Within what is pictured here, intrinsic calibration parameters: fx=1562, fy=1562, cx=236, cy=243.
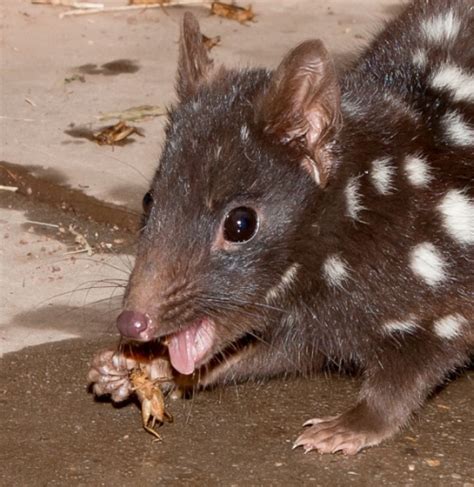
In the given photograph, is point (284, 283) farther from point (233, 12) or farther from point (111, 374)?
point (233, 12)

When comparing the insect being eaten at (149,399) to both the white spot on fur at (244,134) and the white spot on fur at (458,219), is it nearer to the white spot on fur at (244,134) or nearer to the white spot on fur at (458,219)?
the white spot on fur at (244,134)

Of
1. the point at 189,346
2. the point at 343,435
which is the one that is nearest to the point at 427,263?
the point at 343,435

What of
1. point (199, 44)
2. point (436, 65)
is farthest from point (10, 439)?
point (436, 65)

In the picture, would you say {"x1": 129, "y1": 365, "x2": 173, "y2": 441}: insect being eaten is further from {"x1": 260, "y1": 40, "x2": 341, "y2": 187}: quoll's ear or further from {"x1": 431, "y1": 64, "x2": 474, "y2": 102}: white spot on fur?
{"x1": 431, "y1": 64, "x2": 474, "y2": 102}: white spot on fur

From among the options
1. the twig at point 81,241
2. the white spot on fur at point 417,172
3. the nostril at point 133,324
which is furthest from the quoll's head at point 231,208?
the twig at point 81,241

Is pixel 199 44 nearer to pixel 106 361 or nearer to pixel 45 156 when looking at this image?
pixel 106 361

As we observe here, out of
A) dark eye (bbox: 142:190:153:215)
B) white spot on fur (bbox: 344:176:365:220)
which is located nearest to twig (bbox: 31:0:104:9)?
dark eye (bbox: 142:190:153:215)
